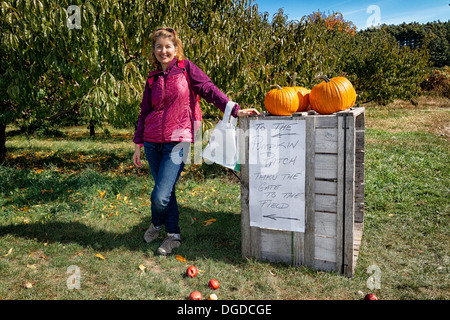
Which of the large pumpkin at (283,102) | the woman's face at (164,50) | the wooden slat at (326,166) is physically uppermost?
the woman's face at (164,50)

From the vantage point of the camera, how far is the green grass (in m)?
2.95

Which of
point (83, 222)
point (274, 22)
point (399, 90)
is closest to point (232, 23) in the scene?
point (274, 22)

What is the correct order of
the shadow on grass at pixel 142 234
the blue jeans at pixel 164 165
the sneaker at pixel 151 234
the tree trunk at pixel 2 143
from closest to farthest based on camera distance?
the blue jeans at pixel 164 165, the shadow on grass at pixel 142 234, the sneaker at pixel 151 234, the tree trunk at pixel 2 143

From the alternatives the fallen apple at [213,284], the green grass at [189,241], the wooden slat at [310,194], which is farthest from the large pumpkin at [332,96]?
the fallen apple at [213,284]

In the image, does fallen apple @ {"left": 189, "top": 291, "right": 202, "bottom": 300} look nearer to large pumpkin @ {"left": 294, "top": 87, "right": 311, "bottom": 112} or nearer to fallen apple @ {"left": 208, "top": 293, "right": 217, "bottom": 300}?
fallen apple @ {"left": 208, "top": 293, "right": 217, "bottom": 300}

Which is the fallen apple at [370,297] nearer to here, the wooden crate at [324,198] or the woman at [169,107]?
the wooden crate at [324,198]

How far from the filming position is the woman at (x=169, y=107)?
3283mm

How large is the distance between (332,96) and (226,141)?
1.06m

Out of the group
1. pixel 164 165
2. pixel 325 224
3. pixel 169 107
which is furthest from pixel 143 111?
pixel 325 224

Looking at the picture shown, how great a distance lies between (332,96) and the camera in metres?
3.09

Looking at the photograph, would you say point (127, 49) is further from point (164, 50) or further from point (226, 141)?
point (226, 141)

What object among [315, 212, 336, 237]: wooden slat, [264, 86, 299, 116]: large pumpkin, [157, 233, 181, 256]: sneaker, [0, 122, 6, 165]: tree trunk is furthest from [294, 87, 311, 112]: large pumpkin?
[0, 122, 6, 165]: tree trunk

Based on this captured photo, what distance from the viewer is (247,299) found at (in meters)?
2.79
